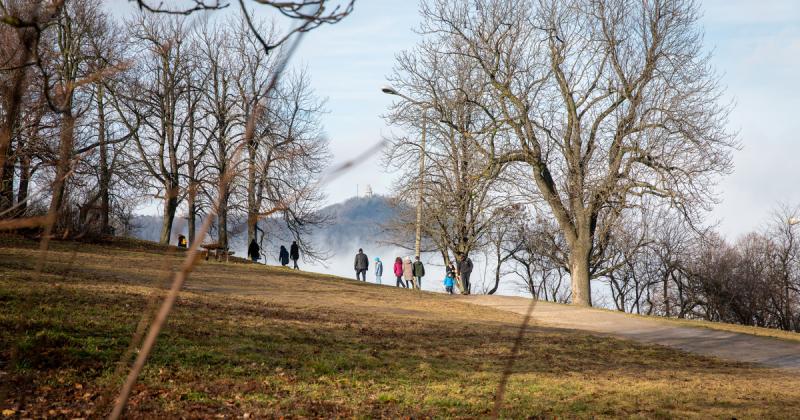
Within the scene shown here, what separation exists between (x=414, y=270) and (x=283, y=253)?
A: 7825mm

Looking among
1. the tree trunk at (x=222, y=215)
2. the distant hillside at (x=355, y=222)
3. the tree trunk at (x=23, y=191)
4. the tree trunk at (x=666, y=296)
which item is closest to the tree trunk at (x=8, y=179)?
the tree trunk at (x=23, y=191)

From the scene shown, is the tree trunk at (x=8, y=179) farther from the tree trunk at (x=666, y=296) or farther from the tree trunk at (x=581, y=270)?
the tree trunk at (x=666, y=296)

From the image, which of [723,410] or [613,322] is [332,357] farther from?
[613,322]

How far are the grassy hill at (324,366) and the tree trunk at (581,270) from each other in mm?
8746

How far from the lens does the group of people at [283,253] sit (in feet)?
113

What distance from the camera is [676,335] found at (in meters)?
17.7

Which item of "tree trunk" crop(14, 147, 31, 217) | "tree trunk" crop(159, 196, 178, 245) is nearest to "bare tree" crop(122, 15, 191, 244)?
"tree trunk" crop(159, 196, 178, 245)

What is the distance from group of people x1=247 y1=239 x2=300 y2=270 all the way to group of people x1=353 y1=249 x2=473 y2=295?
325 cm

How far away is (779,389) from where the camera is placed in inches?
436

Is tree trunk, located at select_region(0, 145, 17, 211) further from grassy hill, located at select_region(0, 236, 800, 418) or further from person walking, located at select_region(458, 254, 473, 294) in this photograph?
person walking, located at select_region(458, 254, 473, 294)

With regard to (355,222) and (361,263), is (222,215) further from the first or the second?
(355,222)

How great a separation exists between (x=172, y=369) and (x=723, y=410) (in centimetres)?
668

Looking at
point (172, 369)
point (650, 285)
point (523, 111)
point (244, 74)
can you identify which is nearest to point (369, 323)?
point (172, 369)

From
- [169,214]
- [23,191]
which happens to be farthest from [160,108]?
[23,191]
